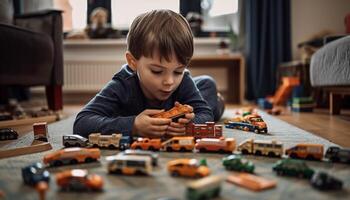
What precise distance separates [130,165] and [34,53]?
142 centimetres

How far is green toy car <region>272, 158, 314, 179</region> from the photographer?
26.0 inches

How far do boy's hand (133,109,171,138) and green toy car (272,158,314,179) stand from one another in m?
0.36

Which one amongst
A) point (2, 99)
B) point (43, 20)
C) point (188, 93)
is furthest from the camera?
point (2, 99)

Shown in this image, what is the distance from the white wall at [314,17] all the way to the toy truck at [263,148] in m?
2.60

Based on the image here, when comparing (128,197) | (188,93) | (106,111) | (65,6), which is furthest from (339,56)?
(65,6)

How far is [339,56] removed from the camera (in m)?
1.68

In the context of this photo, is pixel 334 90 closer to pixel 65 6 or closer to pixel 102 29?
pixel 102 29

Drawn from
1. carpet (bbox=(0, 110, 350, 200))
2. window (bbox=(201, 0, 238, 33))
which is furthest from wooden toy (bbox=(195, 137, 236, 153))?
window (bbox=(201, 0, 238, 33))

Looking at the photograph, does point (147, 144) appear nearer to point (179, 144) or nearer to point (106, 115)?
point (179, 144)

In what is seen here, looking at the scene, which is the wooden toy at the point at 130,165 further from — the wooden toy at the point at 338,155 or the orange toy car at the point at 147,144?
the wooden toy at the point at 338,155

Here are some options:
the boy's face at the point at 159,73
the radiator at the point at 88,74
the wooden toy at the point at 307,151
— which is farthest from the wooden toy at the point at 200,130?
the radiator at the point at 88,74

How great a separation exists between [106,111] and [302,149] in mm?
600

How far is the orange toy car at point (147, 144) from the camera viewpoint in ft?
2.93

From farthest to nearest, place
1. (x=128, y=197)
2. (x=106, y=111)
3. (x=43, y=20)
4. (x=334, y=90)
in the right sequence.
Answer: (x=43, y=20) → (x=334, y=90) → (x=106, y=111) → (x=128, y=197)
